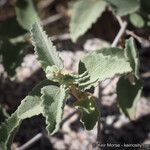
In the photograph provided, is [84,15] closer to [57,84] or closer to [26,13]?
[26,13]

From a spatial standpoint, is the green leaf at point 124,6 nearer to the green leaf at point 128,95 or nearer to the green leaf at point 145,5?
the green leaf at point 145,5

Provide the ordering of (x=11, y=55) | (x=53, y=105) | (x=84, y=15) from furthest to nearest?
(x=84, y=15)
(x=11, y=55)
(x=53, y=105)

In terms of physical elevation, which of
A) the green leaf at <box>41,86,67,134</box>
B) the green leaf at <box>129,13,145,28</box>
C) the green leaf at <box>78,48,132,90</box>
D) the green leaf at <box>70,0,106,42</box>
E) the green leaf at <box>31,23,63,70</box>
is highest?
the green leaf at <box>31,23,63,70</box>

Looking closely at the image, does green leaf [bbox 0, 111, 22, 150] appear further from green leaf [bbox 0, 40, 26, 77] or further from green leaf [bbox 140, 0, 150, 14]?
green leaf [bbox 140, 0, 150, 14]

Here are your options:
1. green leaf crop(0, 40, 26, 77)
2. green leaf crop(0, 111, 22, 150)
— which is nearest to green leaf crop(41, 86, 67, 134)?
green leaf crop(0, 111, 22, 150)

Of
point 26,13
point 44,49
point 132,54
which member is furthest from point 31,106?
point 26,13

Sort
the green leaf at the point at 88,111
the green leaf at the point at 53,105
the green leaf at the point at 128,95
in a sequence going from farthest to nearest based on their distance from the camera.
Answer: the green leaf at the point at 128,95 → the green leaf at the point at 88,111 → the green leaf at the point at 53,105

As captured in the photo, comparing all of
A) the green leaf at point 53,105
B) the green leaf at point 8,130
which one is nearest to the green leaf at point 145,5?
the green leaf at point 53,105
